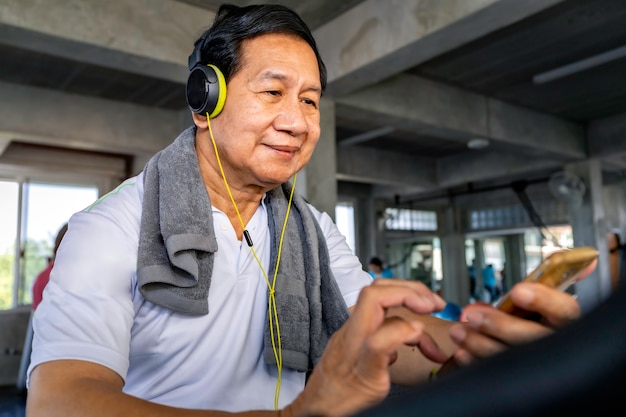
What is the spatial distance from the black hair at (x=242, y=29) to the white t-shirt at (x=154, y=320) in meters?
0.32

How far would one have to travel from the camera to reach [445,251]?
1622cm

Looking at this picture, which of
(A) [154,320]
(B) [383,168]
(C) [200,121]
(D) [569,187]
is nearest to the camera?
(A) [154,320]

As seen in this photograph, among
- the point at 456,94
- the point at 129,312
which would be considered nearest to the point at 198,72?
the point at 129,312

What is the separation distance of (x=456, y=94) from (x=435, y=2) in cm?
305

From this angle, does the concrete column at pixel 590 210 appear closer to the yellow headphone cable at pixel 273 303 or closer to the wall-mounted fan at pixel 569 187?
the wall-mounted fan at pixel 569 187

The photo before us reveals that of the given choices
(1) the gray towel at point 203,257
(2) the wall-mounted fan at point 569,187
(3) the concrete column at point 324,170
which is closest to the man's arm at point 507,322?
(1) the gray towel at point 203,257

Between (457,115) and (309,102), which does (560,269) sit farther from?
(457,115)

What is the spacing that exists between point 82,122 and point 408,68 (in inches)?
160

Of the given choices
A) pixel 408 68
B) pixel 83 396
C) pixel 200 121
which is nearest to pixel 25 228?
pixel 408 68

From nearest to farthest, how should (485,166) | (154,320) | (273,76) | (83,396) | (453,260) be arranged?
(83,396), (154,320), (273,76), (485,166), (453,260)

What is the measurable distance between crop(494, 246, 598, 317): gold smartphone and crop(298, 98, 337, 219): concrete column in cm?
473

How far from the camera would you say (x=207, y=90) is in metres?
1.17

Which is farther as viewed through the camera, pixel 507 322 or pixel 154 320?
pixel 154 320

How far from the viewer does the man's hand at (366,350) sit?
55cm
